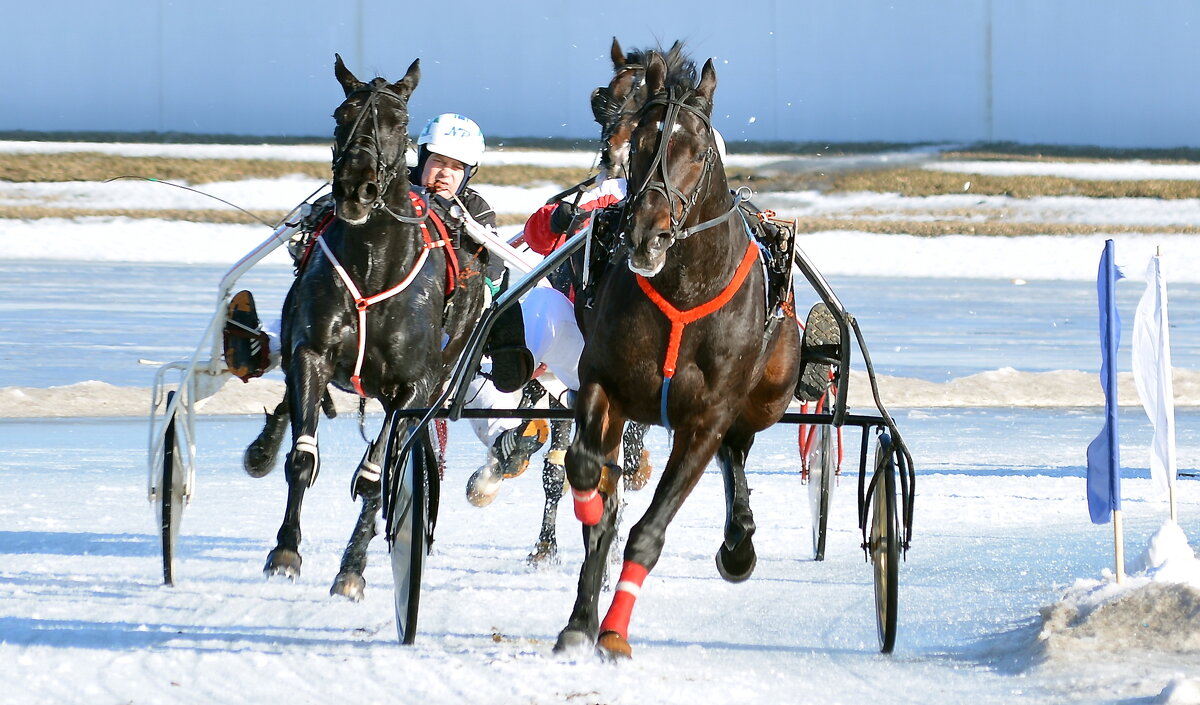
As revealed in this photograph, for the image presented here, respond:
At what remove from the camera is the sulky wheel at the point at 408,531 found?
588 cm

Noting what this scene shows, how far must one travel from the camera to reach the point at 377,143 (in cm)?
684

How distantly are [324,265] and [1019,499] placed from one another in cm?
441

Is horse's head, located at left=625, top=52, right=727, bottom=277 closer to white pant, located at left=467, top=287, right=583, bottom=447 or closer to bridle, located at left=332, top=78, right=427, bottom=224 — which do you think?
white pant, located at left=467, top=287, right=583, bottom=447

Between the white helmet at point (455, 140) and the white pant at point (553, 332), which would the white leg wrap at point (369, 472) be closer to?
the white pant at point (553, 332)

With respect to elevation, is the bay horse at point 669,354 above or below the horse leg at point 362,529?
above

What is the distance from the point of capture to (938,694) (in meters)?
5.40

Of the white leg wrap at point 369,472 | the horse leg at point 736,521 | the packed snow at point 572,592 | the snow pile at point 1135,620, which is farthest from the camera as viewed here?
the white leg wrap at point 369,472

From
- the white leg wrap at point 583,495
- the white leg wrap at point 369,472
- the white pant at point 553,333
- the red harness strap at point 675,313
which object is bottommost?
the white leg wrap at point 369,472

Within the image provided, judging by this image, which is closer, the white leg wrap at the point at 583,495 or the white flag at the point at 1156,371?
the white leg wrap at the point at 583,495

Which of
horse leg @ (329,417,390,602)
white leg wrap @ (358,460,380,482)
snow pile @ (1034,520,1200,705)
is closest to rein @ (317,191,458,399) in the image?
horse leg @ (329,417,390,602)

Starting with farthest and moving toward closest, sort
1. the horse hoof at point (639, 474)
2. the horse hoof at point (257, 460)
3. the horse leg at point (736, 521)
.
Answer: the horse hoof at point (639, 474) → the horse hoof at point (257, 460) → the horse leg at point (736, 521)

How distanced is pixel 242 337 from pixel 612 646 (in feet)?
9.08

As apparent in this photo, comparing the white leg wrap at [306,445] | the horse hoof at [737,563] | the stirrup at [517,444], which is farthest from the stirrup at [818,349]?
the white leg wrap at [306,445]

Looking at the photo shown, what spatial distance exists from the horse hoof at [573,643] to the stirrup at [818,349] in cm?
150
